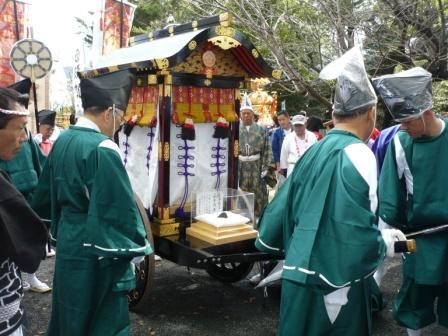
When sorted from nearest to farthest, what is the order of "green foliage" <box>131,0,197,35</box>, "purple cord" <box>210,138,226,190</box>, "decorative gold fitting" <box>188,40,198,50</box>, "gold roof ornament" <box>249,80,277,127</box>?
"decorative gold fitting" <box>188,40,198,50</box>, "purple cord" <box>210,138,226,190</box>, "gold roof ornament" <box>249,80,277,127</box>, "green foliage" <box>131,0,197,35</box>

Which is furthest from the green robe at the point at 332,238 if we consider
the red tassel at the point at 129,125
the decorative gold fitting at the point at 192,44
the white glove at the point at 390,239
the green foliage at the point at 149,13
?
the green foliage at the point at 149,13

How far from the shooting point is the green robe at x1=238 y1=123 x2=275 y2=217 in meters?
6.73

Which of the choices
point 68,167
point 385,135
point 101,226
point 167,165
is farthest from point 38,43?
point 385,135

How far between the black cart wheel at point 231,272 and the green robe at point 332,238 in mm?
2579

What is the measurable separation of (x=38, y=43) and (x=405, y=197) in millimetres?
4364

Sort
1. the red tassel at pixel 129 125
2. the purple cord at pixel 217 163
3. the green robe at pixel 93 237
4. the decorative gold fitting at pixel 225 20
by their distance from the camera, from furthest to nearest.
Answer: the purple cord at pixel 217 163, the red tassel at pixel 129 125, the decorative gold fitting at pixel 225 20, the green robe at pixel 93 237

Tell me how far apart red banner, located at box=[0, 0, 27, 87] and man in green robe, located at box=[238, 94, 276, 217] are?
11.5 feet

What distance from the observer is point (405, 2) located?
6074 mm

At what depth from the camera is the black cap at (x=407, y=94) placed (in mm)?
3057

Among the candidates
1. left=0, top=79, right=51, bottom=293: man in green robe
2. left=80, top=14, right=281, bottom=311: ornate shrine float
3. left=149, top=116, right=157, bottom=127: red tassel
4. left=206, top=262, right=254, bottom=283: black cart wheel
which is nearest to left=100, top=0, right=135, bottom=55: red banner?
left=80, top=14, right=281, bottom=311: ornate shrine float

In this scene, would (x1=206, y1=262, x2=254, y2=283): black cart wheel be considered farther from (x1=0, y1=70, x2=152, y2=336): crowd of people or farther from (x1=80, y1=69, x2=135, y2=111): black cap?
(x1=80, y1=69, x2=135, y2=111): black cap

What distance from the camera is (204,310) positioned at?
432 cm

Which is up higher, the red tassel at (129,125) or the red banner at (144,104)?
the red banner at (144,104)

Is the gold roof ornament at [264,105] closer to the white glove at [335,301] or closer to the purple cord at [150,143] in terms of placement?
the purple cord at [150,143]
